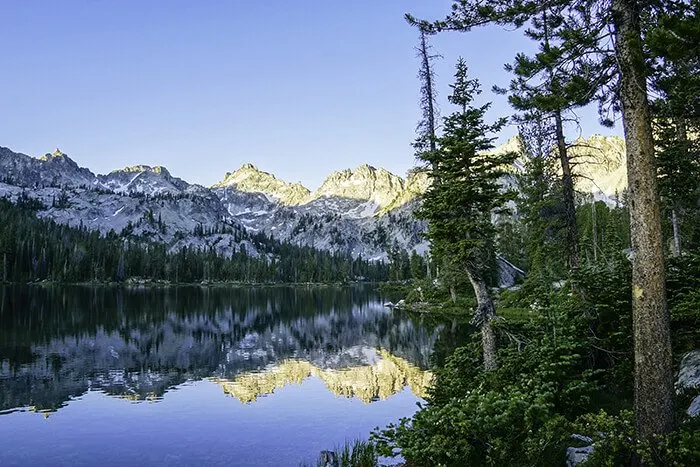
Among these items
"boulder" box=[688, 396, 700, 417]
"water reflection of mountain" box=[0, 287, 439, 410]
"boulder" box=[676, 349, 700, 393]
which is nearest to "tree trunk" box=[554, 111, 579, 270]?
"boulder" box=[676, 349, 700, 393]

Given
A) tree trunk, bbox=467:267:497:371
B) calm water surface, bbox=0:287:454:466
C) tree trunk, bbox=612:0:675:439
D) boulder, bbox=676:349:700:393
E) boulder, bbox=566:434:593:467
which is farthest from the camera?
calm water surface, bbox=0:287:454:466

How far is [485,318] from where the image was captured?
1975 centimetres

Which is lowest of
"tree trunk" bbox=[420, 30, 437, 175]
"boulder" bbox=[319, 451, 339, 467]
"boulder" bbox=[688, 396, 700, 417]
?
"boulder" bbox=[319, 451, 339, 467]

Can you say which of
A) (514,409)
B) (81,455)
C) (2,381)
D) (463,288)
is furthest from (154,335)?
(514,409)

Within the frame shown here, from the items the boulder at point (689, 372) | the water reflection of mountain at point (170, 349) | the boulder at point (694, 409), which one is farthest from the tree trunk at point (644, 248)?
the water reflection of mountain at point (170, 349)

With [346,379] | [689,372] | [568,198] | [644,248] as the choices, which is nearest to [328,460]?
[644,248]

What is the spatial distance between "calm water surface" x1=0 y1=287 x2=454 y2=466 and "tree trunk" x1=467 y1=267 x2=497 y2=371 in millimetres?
7318

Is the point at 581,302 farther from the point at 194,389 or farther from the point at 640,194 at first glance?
the point at 194,389

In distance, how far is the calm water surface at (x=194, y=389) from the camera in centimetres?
2022

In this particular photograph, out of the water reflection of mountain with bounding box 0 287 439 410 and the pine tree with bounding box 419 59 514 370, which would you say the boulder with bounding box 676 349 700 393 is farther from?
the water reflection of mountain with bounding box 0 287 439 410

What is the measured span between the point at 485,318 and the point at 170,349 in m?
37.2

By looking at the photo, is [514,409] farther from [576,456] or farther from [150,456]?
[150,456]

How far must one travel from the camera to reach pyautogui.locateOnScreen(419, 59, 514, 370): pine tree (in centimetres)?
2052

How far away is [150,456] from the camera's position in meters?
19.2
